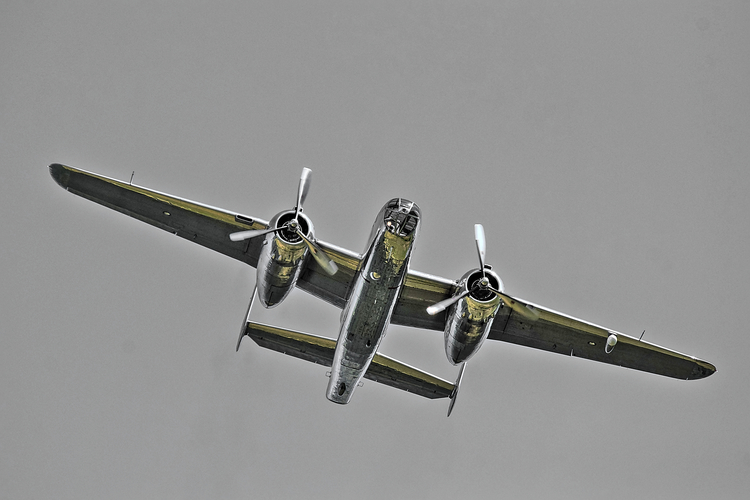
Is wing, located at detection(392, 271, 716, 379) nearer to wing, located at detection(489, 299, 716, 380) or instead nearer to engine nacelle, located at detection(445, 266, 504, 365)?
wing, located at detection(489, 299, 716, 380)

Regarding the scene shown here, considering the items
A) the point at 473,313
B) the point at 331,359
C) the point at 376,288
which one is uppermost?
the point at 473,313

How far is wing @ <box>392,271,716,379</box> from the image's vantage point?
26422 millimetres

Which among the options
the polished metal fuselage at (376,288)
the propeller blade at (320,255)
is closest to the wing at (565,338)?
the polished metal fuselage at (376,288)

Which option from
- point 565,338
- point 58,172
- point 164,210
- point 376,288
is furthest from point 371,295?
point 58,172

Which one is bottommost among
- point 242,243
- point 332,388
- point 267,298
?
point 332,388

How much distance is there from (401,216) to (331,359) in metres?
7.86

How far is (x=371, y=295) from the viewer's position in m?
22.3

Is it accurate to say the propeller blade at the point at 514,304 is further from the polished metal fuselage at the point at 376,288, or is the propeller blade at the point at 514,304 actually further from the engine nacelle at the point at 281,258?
the engine nacelle at the point at 281,258

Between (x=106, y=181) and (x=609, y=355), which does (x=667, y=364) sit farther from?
(x=106, y=181)

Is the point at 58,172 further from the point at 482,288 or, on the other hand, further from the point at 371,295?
the point at 482,288

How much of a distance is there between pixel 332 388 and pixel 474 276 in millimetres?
6146

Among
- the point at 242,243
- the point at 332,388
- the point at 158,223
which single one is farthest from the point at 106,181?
the point at 332,388

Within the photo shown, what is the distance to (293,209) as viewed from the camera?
22812 millimetres

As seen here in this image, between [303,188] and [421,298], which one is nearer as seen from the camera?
[303,188]
